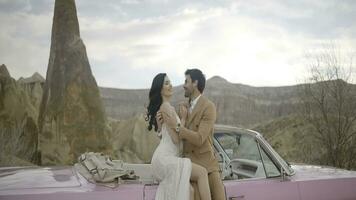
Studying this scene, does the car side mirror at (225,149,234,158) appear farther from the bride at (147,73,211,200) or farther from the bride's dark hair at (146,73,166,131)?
the bride's dark hair at (146,73,166,131)

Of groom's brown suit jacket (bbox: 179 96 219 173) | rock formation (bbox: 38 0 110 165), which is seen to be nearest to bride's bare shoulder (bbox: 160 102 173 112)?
groom's brown suit jacket (bbox: 179 96 219 173)

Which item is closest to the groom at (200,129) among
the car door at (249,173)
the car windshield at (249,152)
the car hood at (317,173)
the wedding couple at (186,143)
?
the wedding couple at (186,143)

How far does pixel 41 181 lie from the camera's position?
13.6ft

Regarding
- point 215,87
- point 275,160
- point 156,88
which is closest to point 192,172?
point 156,88

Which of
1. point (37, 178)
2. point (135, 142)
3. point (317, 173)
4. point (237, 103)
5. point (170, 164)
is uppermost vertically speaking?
point (170, 164)

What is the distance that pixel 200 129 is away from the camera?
4.15m

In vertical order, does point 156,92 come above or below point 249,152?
above

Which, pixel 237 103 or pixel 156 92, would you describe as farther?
pixel 237 103

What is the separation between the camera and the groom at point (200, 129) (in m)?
4.14

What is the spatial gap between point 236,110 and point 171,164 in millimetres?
38453

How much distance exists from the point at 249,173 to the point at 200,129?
1187 millimetres

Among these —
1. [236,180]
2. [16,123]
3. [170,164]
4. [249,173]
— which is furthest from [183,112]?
[16,123]

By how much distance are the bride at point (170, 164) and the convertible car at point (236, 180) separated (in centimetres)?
20

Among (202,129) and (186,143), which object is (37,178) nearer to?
(186,143)
